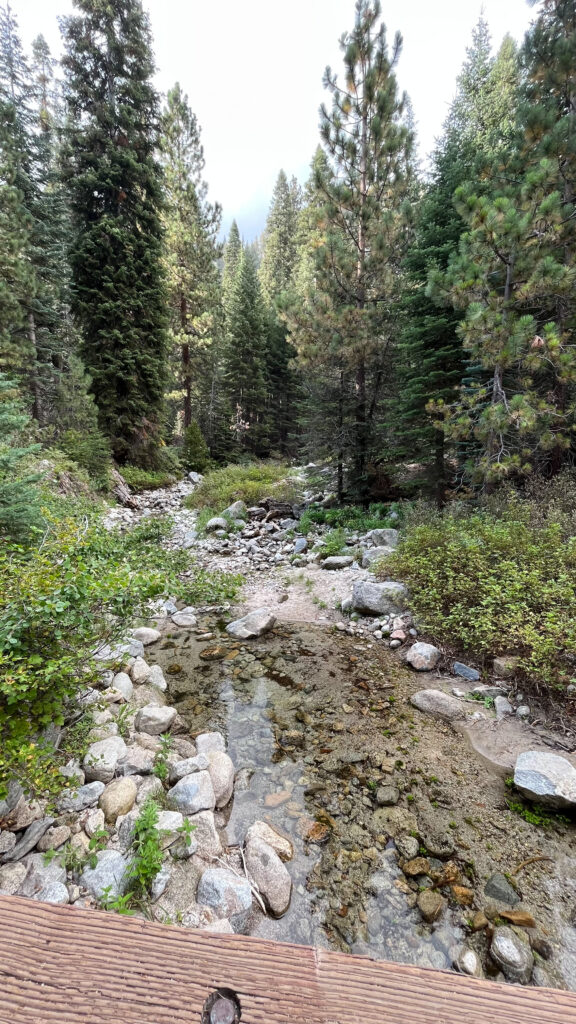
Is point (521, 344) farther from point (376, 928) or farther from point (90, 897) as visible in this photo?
point (90, 897)

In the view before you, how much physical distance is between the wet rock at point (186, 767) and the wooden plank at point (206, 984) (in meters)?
2.82

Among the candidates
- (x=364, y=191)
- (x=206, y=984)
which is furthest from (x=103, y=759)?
(x=364, y=191)

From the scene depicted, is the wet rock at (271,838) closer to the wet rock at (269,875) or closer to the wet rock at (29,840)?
the wet rock at (269,875)

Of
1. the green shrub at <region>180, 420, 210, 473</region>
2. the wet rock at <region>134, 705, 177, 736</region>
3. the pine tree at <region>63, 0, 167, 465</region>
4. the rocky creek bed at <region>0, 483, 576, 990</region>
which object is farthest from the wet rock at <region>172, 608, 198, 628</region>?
the green shrub at <region>180, 420, 210, 473</region>

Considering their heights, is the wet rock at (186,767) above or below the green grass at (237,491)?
below

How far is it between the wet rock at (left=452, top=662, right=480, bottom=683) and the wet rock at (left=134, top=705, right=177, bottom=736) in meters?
3.23

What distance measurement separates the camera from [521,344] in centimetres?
624

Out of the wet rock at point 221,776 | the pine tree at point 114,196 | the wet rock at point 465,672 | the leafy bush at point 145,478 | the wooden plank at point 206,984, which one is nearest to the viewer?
the wooden plank at point 206,984

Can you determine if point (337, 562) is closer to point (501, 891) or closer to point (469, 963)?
point (501, 891)

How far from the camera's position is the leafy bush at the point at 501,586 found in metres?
3.96

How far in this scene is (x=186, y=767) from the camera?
10.3 ft

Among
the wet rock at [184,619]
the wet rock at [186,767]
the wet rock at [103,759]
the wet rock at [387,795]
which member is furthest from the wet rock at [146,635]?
the wet rock at [387,795]

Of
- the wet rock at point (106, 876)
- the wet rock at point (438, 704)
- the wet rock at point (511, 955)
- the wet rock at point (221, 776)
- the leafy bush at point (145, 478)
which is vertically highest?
the leafy bush at point (145, 478)

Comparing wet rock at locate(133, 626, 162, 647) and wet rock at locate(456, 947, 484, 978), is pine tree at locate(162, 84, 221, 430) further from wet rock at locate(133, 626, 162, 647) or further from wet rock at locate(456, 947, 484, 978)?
wet rock at locate(456, 947, 484, 978)
